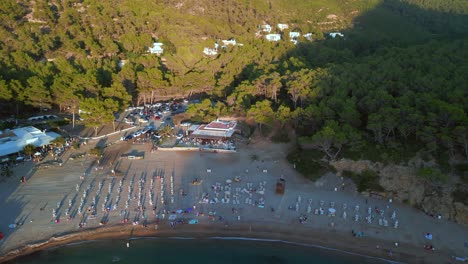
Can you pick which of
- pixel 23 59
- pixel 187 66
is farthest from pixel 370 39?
pixel 23 59

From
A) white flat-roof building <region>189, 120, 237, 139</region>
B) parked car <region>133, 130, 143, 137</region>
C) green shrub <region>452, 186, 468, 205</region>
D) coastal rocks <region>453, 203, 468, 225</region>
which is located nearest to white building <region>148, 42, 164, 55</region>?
parked car <region>133, 130, 143, 137</region>

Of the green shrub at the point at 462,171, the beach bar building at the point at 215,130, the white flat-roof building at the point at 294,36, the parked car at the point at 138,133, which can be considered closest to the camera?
the green shrub at the point at 462,171

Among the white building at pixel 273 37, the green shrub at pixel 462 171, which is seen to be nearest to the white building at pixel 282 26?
the white building at pixel 273 37

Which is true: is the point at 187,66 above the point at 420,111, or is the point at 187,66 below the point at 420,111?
above

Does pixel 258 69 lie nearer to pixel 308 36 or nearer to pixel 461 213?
pixel 308 36

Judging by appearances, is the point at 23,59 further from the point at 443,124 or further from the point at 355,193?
the point at 443,124

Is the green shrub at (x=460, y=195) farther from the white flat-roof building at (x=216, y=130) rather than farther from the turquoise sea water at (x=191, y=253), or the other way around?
the white flat-roof building at (x=216, y=130)

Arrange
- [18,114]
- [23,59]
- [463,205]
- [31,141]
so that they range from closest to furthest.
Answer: [463,205] → [31,141] → [18,114] → [23,59]

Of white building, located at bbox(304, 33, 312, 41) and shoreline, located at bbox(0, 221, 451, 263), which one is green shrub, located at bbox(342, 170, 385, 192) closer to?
shoreline, located at bbox(0, 221, 451, 263)
